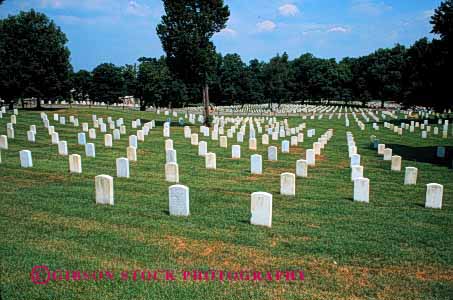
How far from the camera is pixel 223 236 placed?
26.3 ft

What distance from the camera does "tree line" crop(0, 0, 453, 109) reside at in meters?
32.6

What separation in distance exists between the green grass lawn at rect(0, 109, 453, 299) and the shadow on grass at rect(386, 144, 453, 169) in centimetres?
470

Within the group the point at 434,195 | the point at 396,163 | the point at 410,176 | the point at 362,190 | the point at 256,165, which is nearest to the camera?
the point at 434,195

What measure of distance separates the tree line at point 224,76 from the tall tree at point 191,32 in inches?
7.0

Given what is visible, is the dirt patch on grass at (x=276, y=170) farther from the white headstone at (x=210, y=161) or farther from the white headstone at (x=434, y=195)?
the white headstone at (x=434, y=195)

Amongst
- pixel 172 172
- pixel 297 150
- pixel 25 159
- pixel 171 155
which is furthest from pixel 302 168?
pixel 25 159

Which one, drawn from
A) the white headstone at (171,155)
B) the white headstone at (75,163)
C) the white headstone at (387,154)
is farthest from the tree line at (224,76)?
the white headstone at (75,163)

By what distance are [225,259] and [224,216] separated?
248 cm

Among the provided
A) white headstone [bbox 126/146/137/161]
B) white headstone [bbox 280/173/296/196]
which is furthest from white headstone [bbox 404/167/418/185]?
white headstone [bbox 126/146/137/161]

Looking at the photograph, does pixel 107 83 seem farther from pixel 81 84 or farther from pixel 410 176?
pixel 410 176

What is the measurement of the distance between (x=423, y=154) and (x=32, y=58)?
3678 cm

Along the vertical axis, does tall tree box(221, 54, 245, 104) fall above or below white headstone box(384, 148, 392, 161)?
above

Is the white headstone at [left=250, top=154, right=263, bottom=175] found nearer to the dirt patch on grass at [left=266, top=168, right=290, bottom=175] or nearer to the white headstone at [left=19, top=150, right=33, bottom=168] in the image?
the dirt patch on grass at [left=266, top=168, right=290, bottom=175]

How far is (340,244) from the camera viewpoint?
7.71 metres
